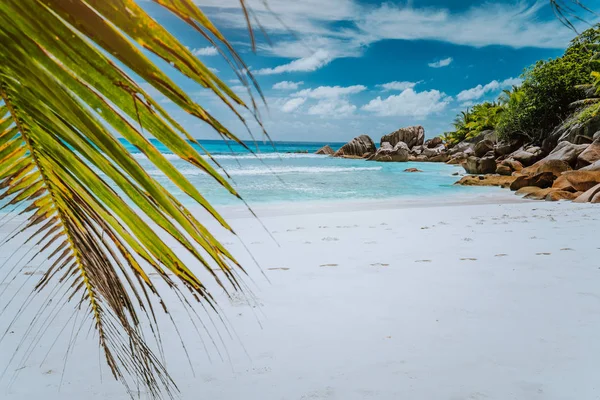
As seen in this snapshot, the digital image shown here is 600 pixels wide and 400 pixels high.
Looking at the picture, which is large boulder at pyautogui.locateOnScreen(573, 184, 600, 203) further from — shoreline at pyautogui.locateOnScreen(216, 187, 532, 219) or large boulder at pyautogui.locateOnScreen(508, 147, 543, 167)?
large boulder at pyautogui.locateOnScreen(508, 147, 543, 167)

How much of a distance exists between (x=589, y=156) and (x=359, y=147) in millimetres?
34932

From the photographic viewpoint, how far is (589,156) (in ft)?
41.9

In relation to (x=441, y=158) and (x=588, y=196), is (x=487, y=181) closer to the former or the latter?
(x=588, y=196)

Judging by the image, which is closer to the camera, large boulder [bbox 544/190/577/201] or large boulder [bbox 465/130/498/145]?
large boulder [bbox 544/190/577/201]

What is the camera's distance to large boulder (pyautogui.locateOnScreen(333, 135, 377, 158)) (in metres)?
46.8

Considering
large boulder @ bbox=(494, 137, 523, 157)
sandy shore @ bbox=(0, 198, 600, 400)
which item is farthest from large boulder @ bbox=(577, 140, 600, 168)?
large boulder @ bbox=(494, 137, 523, 157)

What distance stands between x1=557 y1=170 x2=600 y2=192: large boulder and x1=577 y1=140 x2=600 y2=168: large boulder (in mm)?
3030

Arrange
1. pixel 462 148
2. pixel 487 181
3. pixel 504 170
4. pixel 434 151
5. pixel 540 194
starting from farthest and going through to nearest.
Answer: pixel 434 151, pixel 462 148, pixel 504 170, pixel 487 181, pixel 540 194

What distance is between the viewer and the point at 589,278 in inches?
126

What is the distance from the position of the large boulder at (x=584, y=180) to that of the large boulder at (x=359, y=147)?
36239mm

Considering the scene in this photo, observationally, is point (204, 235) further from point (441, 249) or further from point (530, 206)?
point (530, 206)

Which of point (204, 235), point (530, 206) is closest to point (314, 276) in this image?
point (204, 235)

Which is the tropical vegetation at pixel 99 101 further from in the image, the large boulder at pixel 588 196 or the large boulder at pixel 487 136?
the large boulder at pixel 487 136

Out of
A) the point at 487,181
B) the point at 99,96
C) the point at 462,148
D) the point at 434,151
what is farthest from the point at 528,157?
the point at 99,96
